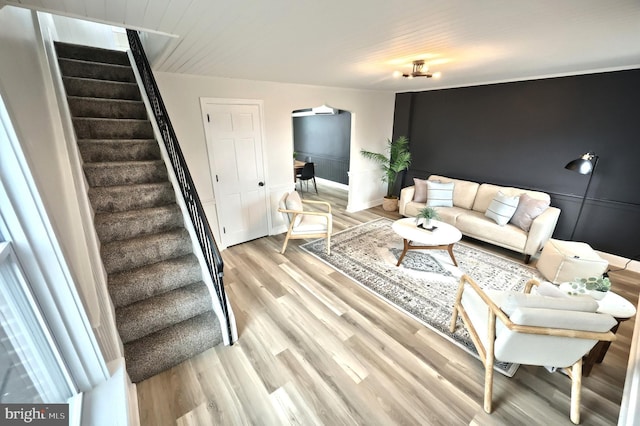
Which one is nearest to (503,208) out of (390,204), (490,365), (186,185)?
(390,204)

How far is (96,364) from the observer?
3.84 feet

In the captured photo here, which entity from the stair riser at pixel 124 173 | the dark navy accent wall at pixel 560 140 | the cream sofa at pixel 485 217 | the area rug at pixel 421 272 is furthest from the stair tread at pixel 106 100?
the dark navy accent wall at pixel 560 140

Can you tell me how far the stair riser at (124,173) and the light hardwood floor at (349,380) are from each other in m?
1.55

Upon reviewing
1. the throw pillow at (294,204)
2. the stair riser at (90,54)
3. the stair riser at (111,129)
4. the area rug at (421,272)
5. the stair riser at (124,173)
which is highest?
the stair riser at (90,54)

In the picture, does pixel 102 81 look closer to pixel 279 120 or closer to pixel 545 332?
pixel 279 120

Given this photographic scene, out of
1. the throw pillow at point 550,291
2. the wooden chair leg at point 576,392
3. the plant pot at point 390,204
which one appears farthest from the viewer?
the plant pot at point 390,204

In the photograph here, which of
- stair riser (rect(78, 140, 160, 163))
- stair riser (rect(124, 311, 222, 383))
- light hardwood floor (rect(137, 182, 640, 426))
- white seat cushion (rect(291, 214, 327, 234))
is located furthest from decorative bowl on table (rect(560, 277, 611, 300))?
stair riser (rect(78, 140, 160, 163))

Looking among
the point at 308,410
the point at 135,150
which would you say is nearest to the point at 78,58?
the point at 135,150

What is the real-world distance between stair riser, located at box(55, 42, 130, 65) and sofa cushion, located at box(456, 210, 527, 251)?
520 centimetres

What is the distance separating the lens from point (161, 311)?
1977 millimetres

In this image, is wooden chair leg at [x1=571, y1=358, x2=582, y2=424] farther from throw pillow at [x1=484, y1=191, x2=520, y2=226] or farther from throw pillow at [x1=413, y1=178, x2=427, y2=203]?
throw pillow at [x1=413, y1=178, x2=427, y2=203]

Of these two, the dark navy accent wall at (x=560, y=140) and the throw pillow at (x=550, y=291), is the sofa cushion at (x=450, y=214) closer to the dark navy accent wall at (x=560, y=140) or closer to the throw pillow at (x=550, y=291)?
the dark navy accent wall at (x=560, y=140)

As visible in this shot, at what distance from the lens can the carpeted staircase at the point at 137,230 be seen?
1.93m

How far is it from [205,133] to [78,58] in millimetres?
1632
